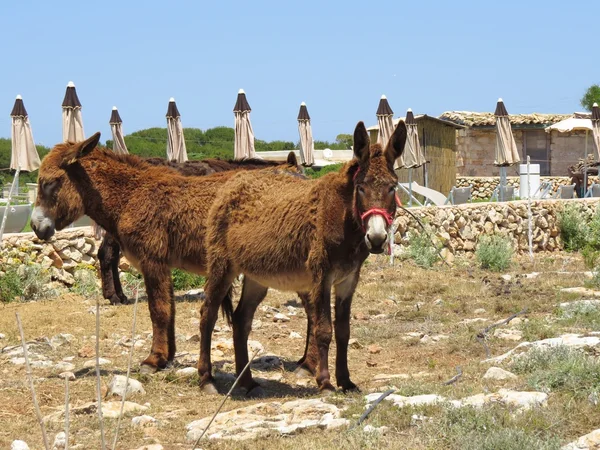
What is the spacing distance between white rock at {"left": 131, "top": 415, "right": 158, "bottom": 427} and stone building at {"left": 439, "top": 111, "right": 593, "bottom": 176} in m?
33.3

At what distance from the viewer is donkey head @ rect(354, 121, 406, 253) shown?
250 inches

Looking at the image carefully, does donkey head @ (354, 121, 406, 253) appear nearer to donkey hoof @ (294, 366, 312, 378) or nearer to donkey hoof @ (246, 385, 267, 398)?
donkey hoof @ (246, 385, 267, 398)

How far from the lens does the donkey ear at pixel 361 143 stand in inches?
258

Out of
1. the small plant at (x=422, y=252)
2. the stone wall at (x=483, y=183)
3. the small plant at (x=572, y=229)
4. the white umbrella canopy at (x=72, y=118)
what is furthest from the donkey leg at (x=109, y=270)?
the stone wall at (x=483, y=183)

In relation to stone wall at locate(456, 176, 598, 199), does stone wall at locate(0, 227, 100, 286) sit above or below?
below

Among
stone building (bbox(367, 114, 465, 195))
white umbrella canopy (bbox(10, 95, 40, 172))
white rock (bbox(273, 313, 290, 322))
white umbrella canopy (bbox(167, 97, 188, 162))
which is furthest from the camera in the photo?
stone building (bbox(367, 114, 465, 195))

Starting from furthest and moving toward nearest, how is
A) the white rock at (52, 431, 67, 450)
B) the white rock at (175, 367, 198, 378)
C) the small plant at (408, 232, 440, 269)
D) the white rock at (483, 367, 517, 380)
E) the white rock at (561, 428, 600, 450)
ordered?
the small plant at (408, 232, 440, 269)
the white rock at (175, 367, 198, 378)
the white rock at (483, 367, 517, 380)
the white rock at (52, 431, 67, 450)
the white rock at (561, 428, 600, 450)

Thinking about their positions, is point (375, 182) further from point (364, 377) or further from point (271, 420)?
point (364, 377)

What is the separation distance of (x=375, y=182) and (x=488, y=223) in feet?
42.5

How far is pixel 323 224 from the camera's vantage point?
679 centimetres

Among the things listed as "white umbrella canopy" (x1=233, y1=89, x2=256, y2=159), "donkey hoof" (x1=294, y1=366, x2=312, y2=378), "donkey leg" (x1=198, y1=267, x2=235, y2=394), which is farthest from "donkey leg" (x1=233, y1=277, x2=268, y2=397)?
"white umbrella canopy" (x1=233, y1=89, x2=256, y2=159)

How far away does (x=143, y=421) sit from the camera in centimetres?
621

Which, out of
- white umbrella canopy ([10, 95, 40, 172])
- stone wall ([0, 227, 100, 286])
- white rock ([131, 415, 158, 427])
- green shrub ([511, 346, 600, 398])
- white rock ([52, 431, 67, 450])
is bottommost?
white rock ([131, 415, 158, 427])

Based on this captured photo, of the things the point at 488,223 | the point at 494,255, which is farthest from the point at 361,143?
the point at 488,223
